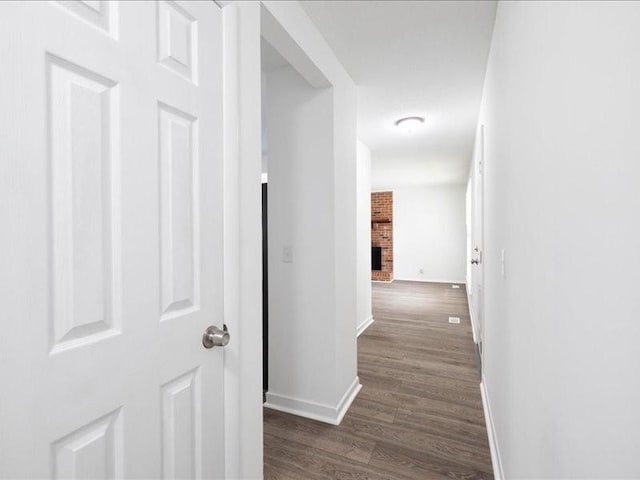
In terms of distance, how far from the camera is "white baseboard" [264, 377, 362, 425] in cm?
216

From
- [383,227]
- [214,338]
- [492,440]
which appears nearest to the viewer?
[214,338]

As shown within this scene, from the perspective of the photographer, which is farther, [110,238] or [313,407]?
[313,407]

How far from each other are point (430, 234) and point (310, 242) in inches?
259

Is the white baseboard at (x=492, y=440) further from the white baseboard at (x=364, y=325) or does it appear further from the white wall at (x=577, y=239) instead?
the white baseboard at (x=364, y=325)

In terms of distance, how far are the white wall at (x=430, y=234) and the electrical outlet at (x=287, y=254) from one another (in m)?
6.57

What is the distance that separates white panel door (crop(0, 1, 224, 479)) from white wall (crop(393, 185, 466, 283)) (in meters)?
7.67

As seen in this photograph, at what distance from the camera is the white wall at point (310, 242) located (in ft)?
7.14

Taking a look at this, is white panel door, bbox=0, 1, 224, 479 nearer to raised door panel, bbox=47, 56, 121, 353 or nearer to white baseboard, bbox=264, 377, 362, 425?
raised door panel, bbox=47, 56, 121, 353

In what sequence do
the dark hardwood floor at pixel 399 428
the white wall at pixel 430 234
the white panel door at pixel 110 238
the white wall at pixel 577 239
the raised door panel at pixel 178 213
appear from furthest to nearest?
1. the white wall at pixel 430 234
2. the dark hardwood floor at pixel 399 428
3. the raised door panel at pixel 178 213
4. the white panel door at pixel 110 238
5. the white wall at pixel 577 239

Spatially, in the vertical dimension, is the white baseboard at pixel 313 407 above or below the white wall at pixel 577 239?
below

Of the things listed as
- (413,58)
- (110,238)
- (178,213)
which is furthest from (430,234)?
(110,238)

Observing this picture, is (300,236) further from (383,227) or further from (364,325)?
(383,227)

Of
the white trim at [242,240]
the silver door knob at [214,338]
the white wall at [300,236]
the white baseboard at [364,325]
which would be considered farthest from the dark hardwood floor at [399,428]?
the silver door knob at [214,338]

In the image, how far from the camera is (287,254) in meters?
2.31
